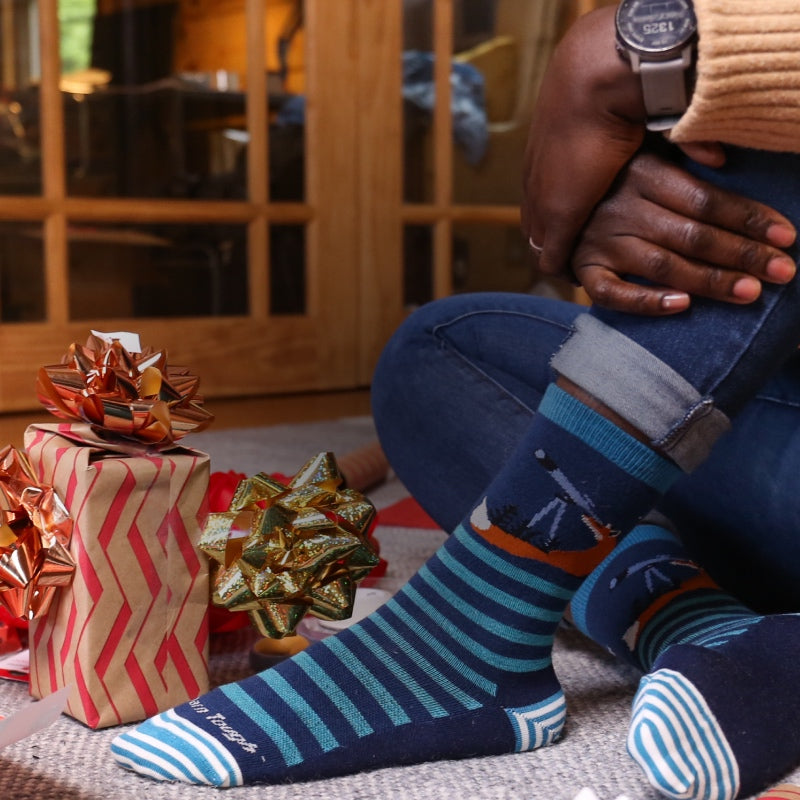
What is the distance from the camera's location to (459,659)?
0.61 metres

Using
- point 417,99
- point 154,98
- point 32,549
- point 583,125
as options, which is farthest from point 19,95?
point 583,125

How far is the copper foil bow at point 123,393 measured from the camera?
0.66 metres

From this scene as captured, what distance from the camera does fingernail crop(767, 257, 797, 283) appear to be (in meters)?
0.52

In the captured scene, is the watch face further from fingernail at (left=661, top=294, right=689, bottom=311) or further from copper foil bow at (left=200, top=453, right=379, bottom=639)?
copper foil bow at (left=200, top=453, right=379, bottom=639)

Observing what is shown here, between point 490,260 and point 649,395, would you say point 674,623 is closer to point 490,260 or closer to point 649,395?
point 649,395

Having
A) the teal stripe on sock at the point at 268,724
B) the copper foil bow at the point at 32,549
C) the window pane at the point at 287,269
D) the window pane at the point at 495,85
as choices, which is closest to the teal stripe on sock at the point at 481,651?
the teal stripe on sock at the point at 268,724

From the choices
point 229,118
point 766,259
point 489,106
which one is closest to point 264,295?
point 229,118

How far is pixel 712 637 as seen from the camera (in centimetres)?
Answer: 62

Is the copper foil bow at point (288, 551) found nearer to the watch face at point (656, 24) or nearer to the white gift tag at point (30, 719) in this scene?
the white gift tag at point (30, 719)

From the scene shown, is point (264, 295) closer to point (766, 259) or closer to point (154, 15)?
point (154, 15)

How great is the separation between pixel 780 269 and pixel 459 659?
0.27 meters

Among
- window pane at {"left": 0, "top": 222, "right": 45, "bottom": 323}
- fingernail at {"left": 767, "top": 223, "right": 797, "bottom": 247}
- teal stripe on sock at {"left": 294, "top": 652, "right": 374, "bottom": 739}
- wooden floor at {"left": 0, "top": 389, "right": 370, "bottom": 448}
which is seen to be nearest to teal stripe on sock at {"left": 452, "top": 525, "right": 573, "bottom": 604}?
teal stripe on sock at {"left": 294, "top": 652, "right": 374, "bottom": 739}

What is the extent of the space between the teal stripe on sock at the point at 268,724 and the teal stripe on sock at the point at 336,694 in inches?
1.3

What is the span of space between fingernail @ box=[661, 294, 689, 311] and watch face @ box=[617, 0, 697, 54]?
115 mm
